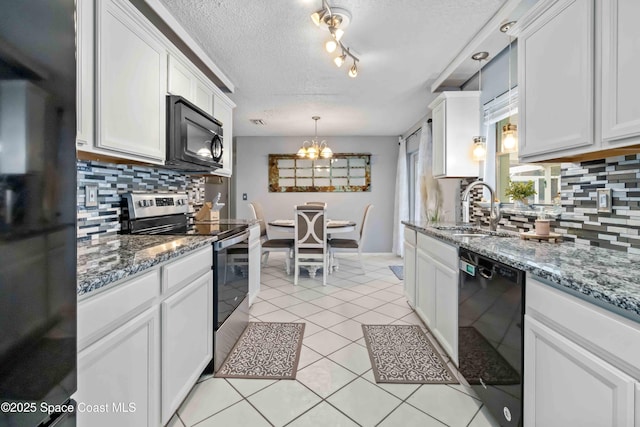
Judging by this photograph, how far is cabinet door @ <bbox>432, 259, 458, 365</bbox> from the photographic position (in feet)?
5.83

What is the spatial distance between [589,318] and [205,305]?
5.45 ft

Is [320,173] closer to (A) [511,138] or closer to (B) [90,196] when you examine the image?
(A) [511,138]

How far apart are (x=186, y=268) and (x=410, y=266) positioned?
204 centimetres

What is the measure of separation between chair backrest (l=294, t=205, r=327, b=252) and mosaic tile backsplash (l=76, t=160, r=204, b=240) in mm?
1778

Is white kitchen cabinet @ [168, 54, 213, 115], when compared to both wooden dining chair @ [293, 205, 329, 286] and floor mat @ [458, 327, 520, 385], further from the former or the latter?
floor mat @ [458, 327, 520, 385]

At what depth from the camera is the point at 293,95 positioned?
11.6ft

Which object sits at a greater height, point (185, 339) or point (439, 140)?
point (439, 140)

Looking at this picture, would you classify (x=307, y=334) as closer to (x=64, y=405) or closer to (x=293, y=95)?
(x=64, y=405)

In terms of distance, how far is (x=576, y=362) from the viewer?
869mm

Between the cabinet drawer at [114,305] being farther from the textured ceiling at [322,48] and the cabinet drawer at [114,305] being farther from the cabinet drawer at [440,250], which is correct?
the textured ceiling at [322,48]

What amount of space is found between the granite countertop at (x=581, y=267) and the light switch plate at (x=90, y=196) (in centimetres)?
203

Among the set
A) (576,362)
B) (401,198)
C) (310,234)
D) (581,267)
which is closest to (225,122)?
(310,234)

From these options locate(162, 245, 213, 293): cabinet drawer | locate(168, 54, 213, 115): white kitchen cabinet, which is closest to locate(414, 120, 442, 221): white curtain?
locate(168, 54, 213, 115): white kitchen cabinet

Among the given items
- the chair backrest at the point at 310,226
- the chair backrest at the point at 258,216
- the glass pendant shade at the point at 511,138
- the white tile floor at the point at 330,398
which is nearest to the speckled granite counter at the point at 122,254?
the white tile floor at the point at 330,398
